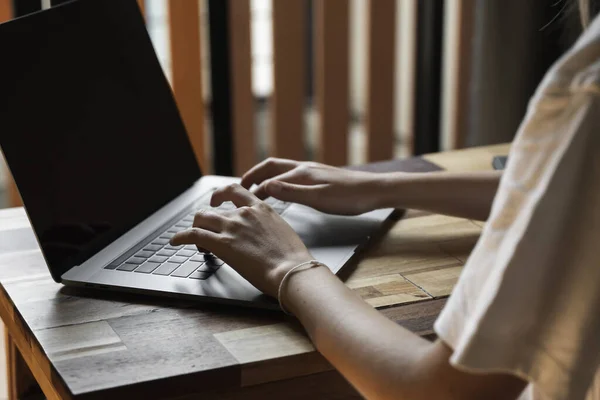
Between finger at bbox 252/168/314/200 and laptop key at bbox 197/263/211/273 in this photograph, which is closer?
laptop key at bbox 197/263/211/273

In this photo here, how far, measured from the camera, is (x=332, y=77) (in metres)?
2.18

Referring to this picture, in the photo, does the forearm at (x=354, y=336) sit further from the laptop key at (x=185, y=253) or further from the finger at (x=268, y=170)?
the finger at (x=268, y=170)

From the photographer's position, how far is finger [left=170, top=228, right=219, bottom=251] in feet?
2.89

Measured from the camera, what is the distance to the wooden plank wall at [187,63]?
1.97 meters

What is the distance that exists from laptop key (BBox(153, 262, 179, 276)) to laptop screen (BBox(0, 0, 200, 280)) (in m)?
0.10

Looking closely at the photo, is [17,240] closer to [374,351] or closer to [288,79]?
[374,351]

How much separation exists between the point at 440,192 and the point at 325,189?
0.16 m

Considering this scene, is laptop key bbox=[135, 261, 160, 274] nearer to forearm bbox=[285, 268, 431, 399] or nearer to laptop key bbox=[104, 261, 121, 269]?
laptop key bbox=[104, 261, 121, 269]

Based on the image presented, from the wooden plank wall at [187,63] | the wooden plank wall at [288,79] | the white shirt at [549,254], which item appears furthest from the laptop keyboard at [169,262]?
the wooden plank wall at [288,79]

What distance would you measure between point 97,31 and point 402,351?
64 cm

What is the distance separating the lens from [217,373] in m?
0.74

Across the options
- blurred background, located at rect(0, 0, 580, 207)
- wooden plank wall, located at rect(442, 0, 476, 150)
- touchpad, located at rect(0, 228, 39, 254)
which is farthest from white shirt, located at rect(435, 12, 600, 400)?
wooden plank wall, located at rect(442, 0, 476, 150)

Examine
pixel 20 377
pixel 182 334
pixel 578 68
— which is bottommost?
pixel 20 377

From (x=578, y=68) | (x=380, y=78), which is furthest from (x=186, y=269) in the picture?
(x=380, y=78)
